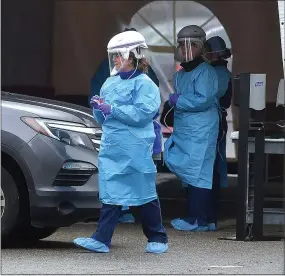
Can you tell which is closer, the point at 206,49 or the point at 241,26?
the point at 206,49

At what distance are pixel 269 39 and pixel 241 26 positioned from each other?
1.23 ft

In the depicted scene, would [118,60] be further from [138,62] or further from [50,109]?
[50,109]

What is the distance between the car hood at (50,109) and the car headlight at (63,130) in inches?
1.7

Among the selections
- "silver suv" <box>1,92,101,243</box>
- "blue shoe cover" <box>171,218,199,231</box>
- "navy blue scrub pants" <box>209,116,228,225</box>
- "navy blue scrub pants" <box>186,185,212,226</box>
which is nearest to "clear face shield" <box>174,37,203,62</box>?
"navy blue scrub pants" <box>209,116,228,225</box>

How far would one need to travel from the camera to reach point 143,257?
8.33 m

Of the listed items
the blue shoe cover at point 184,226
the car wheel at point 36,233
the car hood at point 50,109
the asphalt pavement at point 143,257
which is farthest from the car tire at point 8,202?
the blue shoe cover at point 184,226

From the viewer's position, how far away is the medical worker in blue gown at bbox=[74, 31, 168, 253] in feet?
26.8

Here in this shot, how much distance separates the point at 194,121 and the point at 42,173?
83.7 inches

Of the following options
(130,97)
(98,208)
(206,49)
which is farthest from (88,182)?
(206,49)

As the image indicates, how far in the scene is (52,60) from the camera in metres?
14.4

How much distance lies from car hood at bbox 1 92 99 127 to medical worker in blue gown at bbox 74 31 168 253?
39 cm

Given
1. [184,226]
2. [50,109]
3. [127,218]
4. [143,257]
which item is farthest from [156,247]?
[127,218]

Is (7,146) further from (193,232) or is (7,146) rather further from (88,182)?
(193,232)

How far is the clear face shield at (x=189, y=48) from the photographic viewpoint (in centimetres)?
1012
